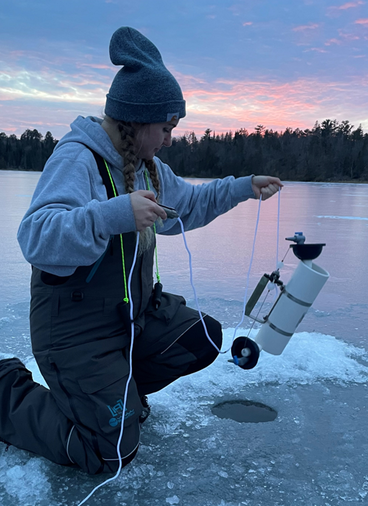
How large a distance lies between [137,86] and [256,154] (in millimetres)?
71035

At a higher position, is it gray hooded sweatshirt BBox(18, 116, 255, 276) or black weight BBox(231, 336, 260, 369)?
gray hooded sweatshirt BBox(18, 116, 255, 276)

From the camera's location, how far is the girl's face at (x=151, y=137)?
193cm

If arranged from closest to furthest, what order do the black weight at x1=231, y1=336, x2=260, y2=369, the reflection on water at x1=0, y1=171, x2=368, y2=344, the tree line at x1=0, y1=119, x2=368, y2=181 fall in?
the black weight at x1=231, y1=336, x2=260, y2=369 → the reflection on water at x1=0, y1=171, x2=368, y2=344 → the tree line at x1=0, y1=119, x2=368, y2=181

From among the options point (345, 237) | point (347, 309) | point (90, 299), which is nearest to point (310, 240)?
point (345, 237)

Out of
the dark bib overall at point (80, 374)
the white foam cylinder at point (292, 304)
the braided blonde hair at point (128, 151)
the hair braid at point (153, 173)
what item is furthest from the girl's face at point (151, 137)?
the white foam cylinder at point (292, 304)

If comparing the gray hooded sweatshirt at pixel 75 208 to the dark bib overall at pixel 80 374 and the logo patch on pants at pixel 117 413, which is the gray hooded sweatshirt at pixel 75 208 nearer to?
the dark bib overall at pixel 80 374

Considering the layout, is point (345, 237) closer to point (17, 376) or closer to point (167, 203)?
point (167, 203)

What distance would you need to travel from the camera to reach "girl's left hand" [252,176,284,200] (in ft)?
7.50

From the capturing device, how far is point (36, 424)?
1842 mm

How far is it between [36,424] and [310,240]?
5.49 metres

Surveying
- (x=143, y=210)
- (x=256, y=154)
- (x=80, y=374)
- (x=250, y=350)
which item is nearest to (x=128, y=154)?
(x=143, y=210)

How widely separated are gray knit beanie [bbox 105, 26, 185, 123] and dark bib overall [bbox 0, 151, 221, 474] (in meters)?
0.51

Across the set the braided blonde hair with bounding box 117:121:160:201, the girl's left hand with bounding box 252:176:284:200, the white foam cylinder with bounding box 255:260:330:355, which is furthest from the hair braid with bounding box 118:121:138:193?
the white foam cylinder with bounding box 255:260:330:355

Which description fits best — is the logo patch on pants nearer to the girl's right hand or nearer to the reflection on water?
the girl's right hand
